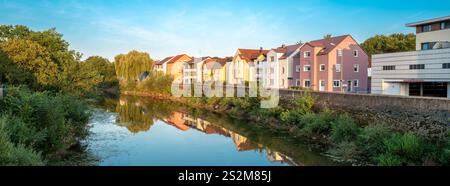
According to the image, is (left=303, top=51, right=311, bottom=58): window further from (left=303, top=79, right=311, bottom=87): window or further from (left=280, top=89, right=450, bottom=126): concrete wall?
(left=280, top=89, right=450, bottom=126): concrete wall

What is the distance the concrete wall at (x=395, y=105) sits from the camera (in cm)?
1360

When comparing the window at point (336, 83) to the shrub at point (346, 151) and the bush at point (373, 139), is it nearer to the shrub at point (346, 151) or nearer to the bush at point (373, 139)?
the shrub at point (346, 151)

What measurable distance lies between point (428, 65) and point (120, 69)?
4624cm

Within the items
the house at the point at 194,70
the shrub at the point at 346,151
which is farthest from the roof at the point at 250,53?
the shrub at the point at 346,151

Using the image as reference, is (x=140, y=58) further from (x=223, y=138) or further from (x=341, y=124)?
(x=341, y=124)

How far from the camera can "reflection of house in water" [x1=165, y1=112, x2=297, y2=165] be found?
14.6m

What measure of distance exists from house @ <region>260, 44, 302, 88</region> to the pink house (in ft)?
10.1

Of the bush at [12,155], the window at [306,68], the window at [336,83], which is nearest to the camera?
the bush at [12,155]

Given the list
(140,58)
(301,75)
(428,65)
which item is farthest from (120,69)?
(428,65)

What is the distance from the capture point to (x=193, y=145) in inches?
675

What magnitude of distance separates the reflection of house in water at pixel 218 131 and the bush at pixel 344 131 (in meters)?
2.61

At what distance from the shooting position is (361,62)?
33906 millimetres

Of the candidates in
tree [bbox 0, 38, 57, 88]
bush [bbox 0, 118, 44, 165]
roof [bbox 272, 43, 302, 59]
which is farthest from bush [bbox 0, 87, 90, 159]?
roof [bbox 272, 43, 302, 59]

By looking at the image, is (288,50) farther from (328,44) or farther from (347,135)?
(347,135)
